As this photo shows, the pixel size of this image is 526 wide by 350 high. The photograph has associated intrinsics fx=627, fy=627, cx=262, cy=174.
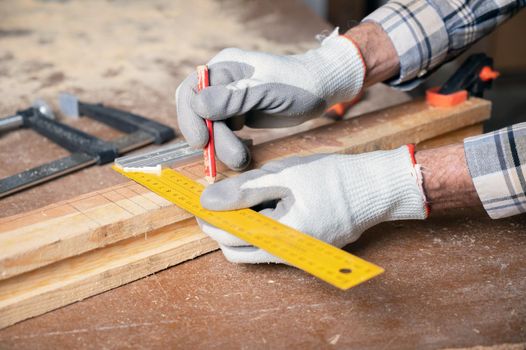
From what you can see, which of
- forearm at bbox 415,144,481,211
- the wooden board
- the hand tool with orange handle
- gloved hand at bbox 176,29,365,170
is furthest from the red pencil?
the hand tool with orange handle

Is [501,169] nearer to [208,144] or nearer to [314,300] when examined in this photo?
[314,300]

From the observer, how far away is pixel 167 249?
4.63ft

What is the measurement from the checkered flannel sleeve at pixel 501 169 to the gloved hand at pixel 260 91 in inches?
16.5

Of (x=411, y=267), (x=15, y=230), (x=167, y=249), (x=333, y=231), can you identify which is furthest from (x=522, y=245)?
(x=15, y=230)

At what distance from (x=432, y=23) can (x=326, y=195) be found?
2.58ft

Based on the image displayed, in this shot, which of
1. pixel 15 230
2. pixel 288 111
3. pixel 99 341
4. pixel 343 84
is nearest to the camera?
pixel 99 341

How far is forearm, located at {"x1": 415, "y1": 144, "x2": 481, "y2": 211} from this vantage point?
1413 millimetres

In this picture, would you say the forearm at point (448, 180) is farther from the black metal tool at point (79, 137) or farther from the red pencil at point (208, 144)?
the black metal tool at point (79, 137)

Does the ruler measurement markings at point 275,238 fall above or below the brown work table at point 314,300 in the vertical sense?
above

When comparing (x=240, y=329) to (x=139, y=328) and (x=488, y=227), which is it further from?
(x=488, y=227)

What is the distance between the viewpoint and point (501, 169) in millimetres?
1365

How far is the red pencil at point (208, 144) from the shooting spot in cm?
144

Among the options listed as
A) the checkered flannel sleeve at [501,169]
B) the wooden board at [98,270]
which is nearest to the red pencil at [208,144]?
the wooden board at [98,270]

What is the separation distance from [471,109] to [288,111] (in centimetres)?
73
